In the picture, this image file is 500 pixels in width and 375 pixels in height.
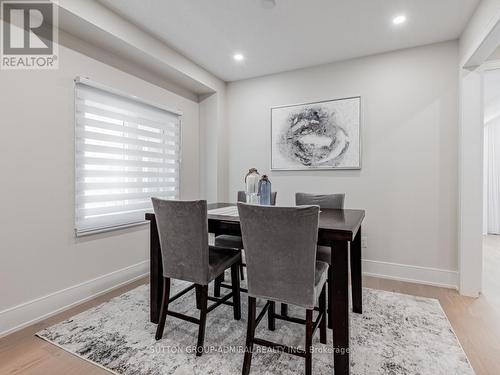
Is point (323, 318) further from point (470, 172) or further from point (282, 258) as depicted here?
point (470, 172)

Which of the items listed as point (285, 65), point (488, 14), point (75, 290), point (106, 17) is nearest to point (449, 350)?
point (488, 14)

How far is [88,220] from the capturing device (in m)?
2.50

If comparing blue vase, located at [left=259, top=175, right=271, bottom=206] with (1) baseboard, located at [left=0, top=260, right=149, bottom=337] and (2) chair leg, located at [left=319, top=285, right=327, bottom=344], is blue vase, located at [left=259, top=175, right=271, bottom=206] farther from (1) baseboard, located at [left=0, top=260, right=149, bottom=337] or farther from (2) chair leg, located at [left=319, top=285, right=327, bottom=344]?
(1) baseboard, located at [left=0, top=260, right=149, bottom=337]

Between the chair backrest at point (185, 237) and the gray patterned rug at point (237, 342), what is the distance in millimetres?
470

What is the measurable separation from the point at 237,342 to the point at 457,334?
1.60 meters

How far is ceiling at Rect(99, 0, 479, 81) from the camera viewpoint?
2258 mm

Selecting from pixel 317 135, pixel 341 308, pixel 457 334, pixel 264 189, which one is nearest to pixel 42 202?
pixel 264 189

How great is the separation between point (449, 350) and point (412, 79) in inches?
103

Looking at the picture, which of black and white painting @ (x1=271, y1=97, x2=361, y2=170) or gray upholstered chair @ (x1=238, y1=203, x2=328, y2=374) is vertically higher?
black and white painting @ (x1=271, y1=97, x2=361, y2=170)

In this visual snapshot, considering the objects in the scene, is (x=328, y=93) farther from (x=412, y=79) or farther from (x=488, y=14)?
(x=488, y=14)

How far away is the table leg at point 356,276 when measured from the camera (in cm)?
221

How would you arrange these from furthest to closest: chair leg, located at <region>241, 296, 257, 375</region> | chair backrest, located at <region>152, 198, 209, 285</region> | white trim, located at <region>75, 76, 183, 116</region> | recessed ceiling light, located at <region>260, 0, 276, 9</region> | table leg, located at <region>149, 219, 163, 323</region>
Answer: white trim, located at <region>75, 76, 183, 116</region>, recessed ceiling light, located at <region>260, 0, 276, 9</region>, table leg, located at <region>149, 219, 163, 323</region>, chair backrest, located at <region>152, 198, 209, 285</region>, chair leg, located at <region>241, 296, 257, 375</region>

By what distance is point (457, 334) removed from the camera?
1916mm

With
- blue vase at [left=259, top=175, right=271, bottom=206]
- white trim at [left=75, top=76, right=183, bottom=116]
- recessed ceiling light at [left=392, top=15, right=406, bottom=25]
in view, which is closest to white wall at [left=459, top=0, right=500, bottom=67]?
recessed ceiling light at [left=392, top=15, right=406, bottom=25]
